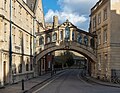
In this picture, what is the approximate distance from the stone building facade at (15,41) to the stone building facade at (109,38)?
9722 mm

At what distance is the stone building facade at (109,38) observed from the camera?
3575 centimetres

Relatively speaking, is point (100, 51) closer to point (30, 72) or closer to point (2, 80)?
point (30, 72)

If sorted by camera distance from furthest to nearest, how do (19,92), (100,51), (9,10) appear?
1. (100,51)
2. (9,10)
3. (19,92)

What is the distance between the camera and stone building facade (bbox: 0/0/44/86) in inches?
1078

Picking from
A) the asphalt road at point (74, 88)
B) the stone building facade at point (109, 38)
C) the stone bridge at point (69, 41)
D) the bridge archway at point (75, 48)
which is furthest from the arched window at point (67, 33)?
the asphalt road at point (74, 88)

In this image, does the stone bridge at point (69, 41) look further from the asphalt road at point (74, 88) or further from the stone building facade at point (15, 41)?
the asphalt road at point (74, 88)

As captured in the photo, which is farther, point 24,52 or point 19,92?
point 24,52

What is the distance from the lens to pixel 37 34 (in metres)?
46.5

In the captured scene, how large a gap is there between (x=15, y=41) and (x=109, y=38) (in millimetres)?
11124

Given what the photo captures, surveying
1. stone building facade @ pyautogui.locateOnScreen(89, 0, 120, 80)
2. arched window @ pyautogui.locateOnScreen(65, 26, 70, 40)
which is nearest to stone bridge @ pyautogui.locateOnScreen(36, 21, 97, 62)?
arched window @ pyautogui.locateOnScreen(65, 26, 70, 40)

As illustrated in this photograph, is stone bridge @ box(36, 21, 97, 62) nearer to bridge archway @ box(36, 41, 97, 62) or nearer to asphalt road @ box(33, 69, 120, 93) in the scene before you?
bridge archway @ box(36, 41, 97, 62)

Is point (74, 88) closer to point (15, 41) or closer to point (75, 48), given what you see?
point (15, 41)

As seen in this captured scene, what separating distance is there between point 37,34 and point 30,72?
6999mm

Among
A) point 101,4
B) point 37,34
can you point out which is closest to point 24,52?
point 37,34
